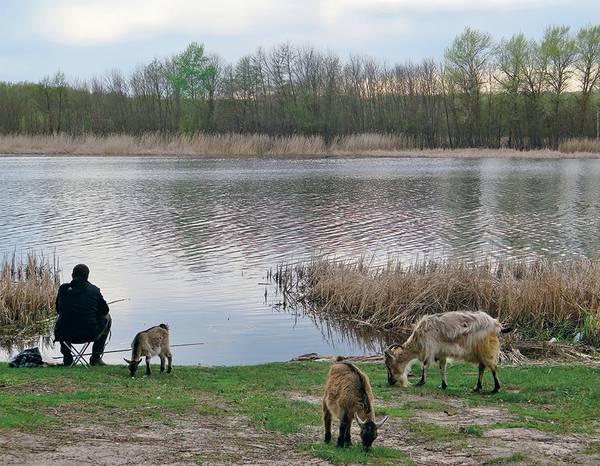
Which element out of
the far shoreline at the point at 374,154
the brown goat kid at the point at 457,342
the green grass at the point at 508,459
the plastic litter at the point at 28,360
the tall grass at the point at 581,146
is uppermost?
the tall grass at the point at 581,146

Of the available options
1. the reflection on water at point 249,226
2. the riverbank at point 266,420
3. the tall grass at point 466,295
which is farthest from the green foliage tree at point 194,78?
the riverbank at point 266,420

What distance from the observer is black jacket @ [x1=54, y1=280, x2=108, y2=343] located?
13.4 meters

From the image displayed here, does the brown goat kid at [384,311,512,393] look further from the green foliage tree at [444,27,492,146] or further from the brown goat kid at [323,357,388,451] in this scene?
the green foliage tree at [444,27,492,146]

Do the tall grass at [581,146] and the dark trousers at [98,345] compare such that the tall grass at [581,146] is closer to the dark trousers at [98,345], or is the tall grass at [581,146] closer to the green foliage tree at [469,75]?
the green foliage tree at [469,75]

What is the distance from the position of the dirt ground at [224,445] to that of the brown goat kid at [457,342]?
184 centimetres

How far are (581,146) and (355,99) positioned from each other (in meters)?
25.4

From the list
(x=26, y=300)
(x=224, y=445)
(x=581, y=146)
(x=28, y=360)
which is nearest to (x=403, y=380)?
(x=224, y=445)

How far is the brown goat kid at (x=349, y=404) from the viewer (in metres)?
7.79

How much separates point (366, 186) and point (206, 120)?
47292mm

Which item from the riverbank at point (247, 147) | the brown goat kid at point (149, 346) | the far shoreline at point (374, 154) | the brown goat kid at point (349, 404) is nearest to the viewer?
the brown goat kid at point (349, 404)

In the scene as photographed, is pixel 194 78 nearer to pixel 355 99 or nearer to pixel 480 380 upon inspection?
pixel 355 99

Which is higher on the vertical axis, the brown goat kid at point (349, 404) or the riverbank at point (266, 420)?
the brown goat kid at point (349, 404)

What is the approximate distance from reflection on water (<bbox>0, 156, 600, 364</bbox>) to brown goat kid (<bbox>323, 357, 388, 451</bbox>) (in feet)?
26.9

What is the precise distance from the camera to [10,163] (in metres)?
70.7
